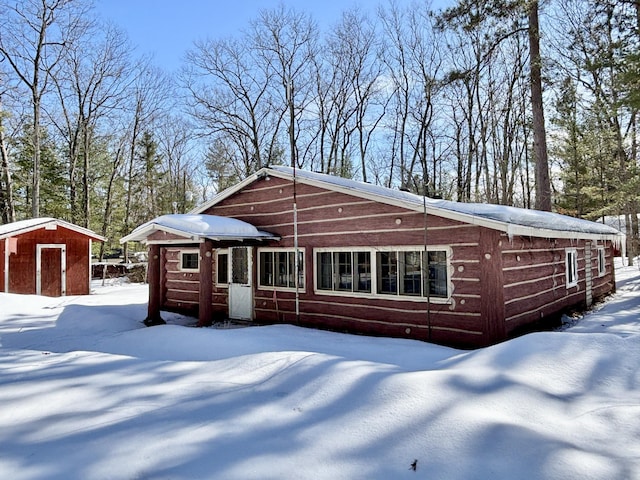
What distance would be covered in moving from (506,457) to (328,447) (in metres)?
1.08

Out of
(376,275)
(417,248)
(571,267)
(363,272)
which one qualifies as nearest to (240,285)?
(363,272)

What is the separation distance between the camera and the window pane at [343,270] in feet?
28.2

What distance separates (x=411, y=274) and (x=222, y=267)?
17.9 feet

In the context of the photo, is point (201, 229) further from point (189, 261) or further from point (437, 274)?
point (437, 274)

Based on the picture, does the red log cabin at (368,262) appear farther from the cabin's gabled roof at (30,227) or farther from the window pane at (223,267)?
the cabin's gabled roof at (30,227)

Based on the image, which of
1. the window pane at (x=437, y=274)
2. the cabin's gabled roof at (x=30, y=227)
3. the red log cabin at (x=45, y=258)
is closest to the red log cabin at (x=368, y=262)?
the window pane at (x=437, y=274)

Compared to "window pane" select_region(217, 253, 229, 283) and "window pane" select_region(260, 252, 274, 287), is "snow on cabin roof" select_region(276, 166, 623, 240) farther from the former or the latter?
"window pane" select_region(217, 253, 229, 283)

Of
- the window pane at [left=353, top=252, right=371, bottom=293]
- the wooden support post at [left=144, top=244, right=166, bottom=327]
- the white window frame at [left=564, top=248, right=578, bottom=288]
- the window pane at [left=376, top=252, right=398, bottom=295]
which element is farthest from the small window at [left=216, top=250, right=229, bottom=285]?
the white window frame at [left=564, top=248, right=578, bottom=288]

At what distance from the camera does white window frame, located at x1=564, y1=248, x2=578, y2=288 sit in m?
10.5

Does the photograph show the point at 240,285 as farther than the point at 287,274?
Yes

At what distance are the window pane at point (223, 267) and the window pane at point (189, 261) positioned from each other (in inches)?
36.9

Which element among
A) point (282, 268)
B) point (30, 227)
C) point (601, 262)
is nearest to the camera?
point (282, 268)

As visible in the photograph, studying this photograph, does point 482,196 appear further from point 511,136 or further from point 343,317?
point 343,317

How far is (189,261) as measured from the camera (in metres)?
11.8
